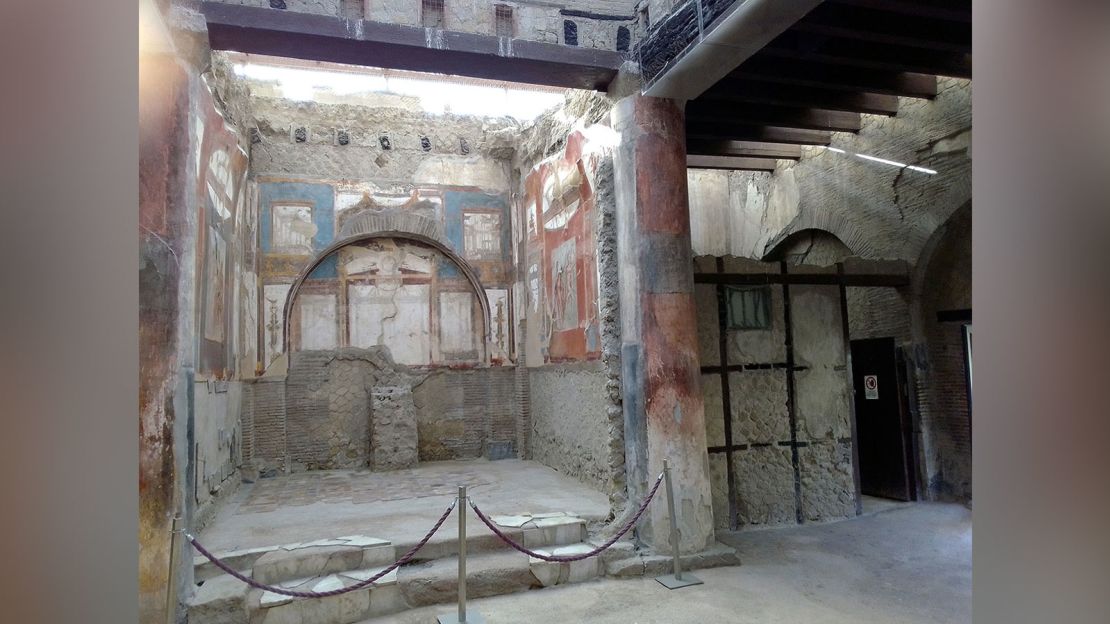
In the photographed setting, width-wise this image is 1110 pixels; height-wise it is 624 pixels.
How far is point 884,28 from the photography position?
4836 millimetres

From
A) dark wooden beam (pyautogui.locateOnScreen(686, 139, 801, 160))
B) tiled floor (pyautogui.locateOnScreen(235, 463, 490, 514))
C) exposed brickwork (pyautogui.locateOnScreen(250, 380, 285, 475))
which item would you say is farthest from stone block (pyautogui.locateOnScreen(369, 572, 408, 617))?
dark wooden beam (pyautogui.locateOnScreen(686, 139, 801, 160))

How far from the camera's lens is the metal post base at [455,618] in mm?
4137

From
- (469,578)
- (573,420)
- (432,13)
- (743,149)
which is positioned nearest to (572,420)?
(573,420)

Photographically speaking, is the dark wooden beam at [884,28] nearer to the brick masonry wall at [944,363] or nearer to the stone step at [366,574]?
the brick masonry wall at [944,363]

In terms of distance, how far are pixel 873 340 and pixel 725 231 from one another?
3201 mm

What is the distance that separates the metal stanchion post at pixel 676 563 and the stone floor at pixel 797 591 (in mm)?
63

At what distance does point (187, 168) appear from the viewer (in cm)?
441

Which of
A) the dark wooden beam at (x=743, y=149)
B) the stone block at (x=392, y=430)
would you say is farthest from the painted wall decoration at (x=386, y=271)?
the dark wooden beam at (x=743, y=149)

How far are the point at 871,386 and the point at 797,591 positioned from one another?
370cm

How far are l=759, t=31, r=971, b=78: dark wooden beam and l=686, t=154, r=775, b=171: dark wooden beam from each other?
2.65 metres

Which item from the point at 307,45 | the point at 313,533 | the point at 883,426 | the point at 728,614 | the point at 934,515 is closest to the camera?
the point at 728,614

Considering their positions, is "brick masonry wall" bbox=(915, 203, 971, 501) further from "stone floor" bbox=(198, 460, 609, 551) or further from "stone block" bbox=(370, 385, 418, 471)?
"stone block" bbox=(370, 385, 418, 471)

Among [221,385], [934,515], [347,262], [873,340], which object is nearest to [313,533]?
[221,385]
